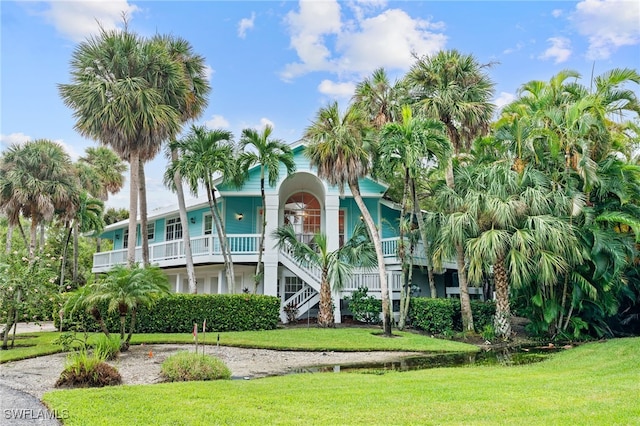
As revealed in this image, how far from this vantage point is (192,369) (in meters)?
8.86

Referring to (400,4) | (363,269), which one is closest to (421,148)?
(400,4)

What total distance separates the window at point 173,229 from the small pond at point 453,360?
16.8 metres

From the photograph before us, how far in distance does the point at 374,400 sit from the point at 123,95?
14.7 metres

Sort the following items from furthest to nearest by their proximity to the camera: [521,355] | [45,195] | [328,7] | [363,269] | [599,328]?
[45,195] < [363,269] < [599,328] < [328,7] < [521,355]

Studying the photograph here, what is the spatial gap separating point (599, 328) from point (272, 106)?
1618cm

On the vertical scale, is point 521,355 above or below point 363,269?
below

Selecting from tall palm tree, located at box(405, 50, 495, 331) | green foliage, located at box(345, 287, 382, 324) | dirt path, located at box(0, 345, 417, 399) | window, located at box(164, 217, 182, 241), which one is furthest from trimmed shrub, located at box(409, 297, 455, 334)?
window, located at box(164, 217, 182, 241)

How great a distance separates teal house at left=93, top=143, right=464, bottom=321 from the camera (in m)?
20.2

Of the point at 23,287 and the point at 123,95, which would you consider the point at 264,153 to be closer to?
the point at 123,95

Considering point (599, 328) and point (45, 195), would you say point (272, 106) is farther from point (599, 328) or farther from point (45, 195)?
point (599, 328)

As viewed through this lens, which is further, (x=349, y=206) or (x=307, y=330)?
(x=349, y=206)

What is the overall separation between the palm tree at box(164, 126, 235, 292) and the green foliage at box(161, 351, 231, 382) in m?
9.79

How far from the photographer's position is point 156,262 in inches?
893
